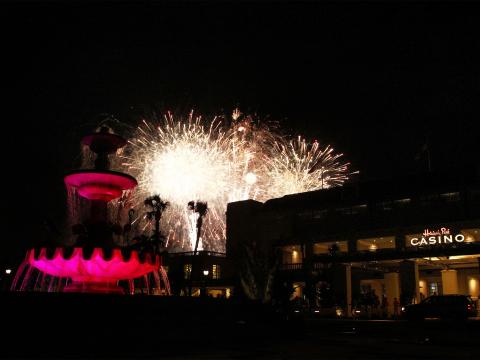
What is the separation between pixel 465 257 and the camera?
39969 mm

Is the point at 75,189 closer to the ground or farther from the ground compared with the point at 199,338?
farther from the ground

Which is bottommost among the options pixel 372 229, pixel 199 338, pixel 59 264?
pixel 199 338

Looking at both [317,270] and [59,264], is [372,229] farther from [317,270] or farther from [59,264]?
[59,264]

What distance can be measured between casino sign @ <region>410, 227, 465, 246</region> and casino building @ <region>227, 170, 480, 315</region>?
8 cm

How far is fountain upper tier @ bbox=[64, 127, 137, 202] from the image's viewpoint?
735 inches

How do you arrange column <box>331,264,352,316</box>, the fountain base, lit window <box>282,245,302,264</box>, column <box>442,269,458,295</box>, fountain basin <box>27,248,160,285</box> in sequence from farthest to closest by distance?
lit window <box>282,245,302,264</box>, column <box>331,264,352,316</box>, column <box>442,269,458,295</box>, the fountain base, fountain basin <box>27,248,160,285</box>

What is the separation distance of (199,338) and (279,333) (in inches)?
137

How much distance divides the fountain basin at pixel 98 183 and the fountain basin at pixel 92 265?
290 cm

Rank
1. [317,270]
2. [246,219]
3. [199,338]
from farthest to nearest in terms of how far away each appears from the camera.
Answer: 1. [246,219]
2. [317,270]
3. [199,338]

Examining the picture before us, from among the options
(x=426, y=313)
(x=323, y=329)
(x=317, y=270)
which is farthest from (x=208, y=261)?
(x=323, y=329)

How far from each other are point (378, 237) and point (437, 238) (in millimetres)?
6230

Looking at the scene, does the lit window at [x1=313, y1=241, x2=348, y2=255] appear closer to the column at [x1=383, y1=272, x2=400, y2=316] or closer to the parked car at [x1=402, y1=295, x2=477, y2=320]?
the column at [x1=383, y1=272, x2=400, y2=316]

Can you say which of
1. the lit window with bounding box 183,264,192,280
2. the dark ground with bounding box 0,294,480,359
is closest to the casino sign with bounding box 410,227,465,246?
the dark ground with bounding box 0,294,480,359

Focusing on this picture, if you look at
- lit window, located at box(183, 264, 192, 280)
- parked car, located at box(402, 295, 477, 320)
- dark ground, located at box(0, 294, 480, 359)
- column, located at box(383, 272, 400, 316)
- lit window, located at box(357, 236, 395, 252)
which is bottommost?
dark ground, located at box(0, 294, 480, 359)
